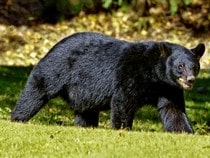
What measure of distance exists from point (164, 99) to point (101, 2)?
547 inches

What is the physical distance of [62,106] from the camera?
46.7 ft

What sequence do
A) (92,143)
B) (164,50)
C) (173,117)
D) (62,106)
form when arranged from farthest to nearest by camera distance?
(62,106) < (173,117) < (164,50) < (92,143)

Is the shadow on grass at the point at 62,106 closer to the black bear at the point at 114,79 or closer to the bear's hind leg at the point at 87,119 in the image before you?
the bear's hind leg at the point at 87,119

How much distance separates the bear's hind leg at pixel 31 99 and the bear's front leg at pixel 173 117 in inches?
70.1

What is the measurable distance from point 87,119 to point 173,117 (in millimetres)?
1531

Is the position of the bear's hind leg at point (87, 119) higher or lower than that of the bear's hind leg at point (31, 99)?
lower

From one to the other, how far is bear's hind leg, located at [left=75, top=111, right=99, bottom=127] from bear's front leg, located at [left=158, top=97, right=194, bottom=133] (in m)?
1.31

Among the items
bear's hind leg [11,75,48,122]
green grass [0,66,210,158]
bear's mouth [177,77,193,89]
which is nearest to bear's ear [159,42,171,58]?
bear's mouth [177,77,193,89]

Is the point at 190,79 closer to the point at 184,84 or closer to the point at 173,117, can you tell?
the point at 184,84

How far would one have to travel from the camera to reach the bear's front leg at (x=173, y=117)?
10.1 m

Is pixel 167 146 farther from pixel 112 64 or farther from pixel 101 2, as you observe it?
pixel 101 2

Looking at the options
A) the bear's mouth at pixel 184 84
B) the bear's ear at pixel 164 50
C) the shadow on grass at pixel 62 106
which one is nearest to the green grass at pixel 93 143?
the bear's mouth at pixel 184 84

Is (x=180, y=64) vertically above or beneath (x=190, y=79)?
above

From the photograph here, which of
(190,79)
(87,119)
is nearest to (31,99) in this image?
(87,119)
